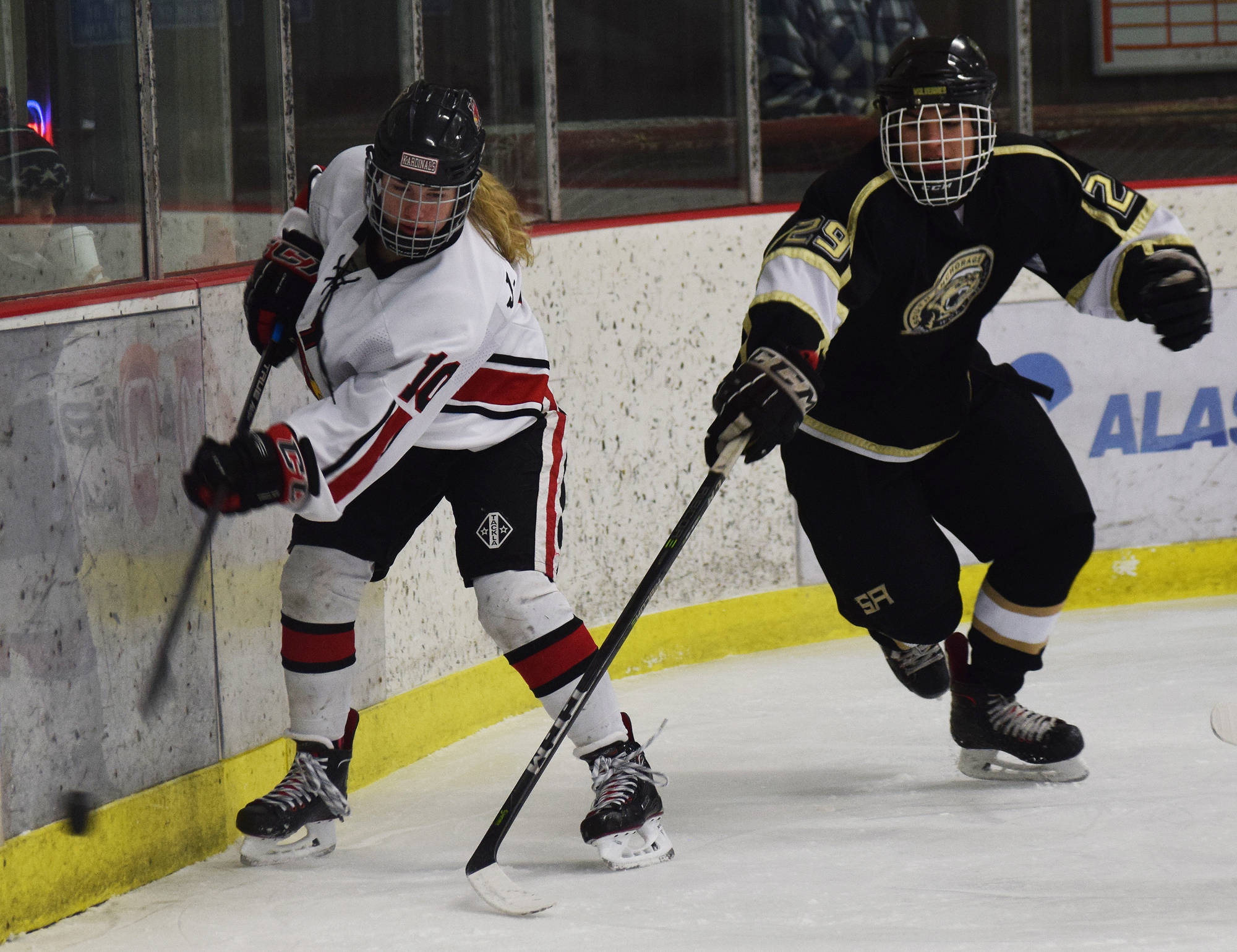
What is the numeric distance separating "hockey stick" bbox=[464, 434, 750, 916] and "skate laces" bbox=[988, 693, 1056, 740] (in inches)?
27.9

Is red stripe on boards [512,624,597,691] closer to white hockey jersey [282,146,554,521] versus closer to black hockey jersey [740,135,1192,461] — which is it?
white hockey jersey [282,146,554,521]

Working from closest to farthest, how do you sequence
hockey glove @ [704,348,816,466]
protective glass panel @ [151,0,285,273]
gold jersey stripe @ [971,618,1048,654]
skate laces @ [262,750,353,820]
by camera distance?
hockey glove @ [704,348,816,466]
skate laces @ [262,750,353,820]
gold jersey stripe @ [971,618,1048,654]
protective glass panel @ [151,0,285,273]

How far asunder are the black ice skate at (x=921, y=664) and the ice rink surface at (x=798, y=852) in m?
0.15

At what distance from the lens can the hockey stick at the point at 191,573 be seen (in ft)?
7.02

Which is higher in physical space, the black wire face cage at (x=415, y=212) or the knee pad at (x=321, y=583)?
the black wire face cage at (x=415, y=212)

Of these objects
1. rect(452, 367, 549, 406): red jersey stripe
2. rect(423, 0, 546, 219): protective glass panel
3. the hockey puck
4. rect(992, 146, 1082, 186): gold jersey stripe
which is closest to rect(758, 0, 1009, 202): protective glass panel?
rect(423, 0, 546, 219): protective glass panel

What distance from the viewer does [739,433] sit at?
2.12m

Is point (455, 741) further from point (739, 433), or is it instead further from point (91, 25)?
point (91, 25)

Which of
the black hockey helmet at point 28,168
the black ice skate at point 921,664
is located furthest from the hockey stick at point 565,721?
the black hockey helmet at point 28,168

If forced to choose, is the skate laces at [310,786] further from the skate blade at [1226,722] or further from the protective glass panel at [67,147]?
the skate blade at [1226,722]

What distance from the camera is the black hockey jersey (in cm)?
221

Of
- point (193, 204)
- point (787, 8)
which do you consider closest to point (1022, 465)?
point (193, 204)

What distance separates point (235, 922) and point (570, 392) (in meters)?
1.50

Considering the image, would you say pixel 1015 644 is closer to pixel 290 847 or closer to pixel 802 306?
pixel 802 306
